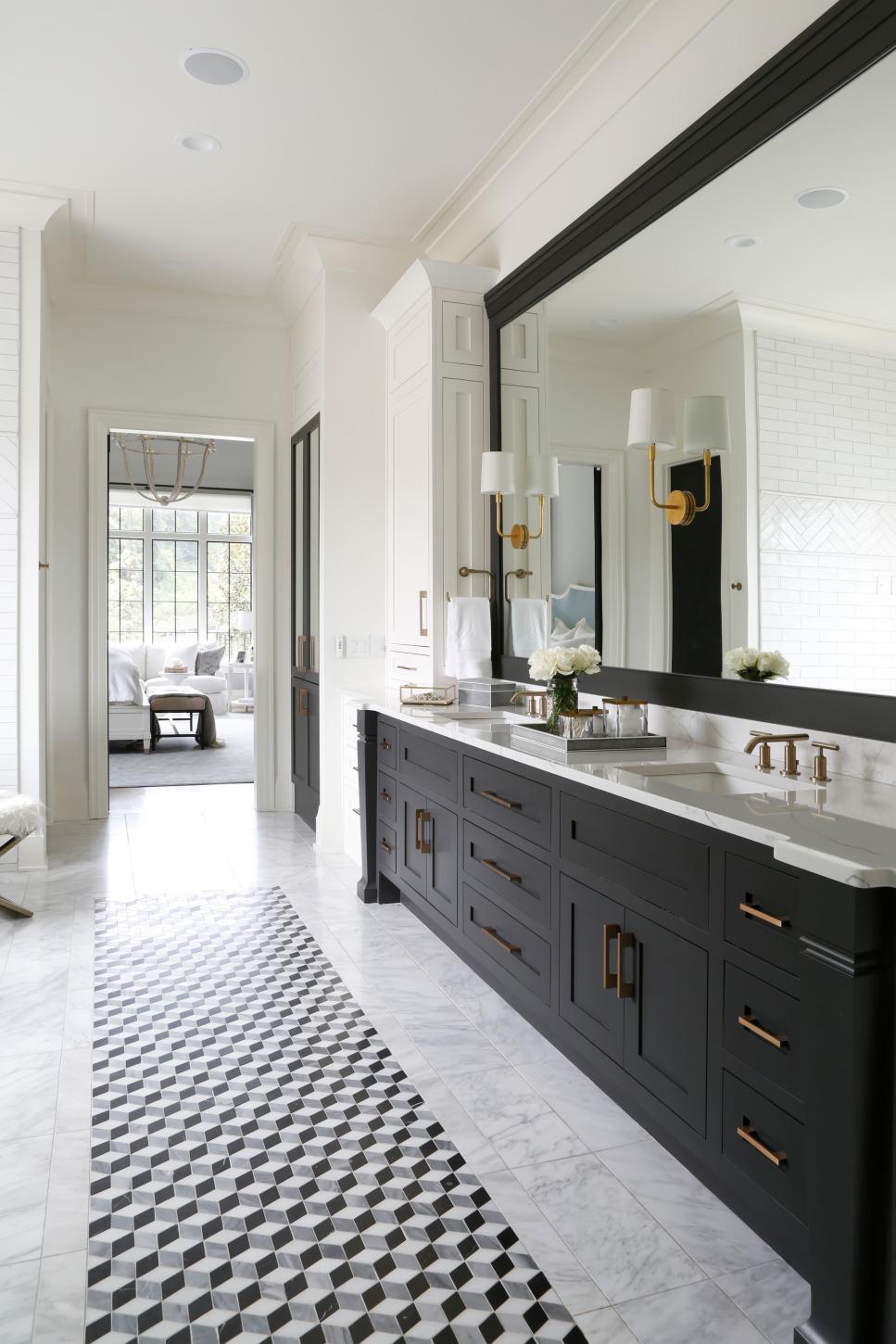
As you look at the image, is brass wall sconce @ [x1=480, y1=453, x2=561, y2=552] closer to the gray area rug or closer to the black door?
the black door

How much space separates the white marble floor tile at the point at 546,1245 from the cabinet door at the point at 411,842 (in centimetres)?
154

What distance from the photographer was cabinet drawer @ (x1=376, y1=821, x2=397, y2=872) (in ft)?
12.8

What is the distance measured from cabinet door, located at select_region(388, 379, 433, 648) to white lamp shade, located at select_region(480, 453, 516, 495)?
1.54 feet

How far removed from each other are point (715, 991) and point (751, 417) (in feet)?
4.70

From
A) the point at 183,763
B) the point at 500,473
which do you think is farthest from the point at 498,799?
the point at 183,763

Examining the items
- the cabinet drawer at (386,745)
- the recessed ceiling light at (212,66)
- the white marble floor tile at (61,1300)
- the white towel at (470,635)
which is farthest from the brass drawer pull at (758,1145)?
the recessed ceiling light at (212,66)

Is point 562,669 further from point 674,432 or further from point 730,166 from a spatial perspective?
point 730,166

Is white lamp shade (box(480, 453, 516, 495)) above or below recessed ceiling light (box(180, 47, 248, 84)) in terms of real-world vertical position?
below

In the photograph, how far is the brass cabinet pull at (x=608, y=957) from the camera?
2143 millimetres

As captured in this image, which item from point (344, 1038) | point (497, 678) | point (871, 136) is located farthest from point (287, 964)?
point (871, 136)

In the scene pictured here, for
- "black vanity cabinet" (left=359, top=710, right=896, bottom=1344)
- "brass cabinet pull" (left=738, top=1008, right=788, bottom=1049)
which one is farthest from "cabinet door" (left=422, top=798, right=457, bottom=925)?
"brass cabinet pull" (left=738, top=1008, right=788, bottom=1049)

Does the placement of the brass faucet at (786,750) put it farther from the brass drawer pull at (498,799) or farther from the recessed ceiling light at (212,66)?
the recessed ceiling light at (212,66)

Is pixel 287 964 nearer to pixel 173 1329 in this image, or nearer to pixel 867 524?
pixel 173 1329

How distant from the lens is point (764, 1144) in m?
1.66
